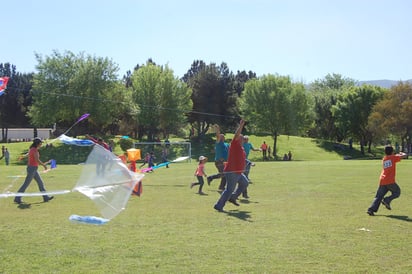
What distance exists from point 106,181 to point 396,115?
6109 centimetres

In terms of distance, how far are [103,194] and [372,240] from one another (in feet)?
16.7

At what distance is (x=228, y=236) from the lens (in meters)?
9.61

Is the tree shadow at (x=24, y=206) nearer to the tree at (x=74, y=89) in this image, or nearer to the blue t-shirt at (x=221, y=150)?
the blue t-shirt at (x=221, y=150)

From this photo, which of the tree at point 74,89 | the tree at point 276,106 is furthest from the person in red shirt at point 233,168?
the tree at point 276,106

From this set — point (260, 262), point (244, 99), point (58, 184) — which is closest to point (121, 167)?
point (260, 262)

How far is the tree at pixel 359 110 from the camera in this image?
246 ft

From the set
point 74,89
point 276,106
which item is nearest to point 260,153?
point 276,106

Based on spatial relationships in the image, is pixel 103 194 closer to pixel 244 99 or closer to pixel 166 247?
pixel 166 247

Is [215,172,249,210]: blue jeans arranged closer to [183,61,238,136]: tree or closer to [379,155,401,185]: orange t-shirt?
[379,155,401,185]: orange t-shirt

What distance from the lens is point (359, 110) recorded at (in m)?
75.4

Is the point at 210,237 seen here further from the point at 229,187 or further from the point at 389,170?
the point at 389,170

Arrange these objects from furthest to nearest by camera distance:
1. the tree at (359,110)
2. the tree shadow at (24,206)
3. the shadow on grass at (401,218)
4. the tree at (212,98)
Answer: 1. the tree at (359,110)
2. the tree at (212,98)
3. the tree shadow at (24,206)
4. the shadow on grass at (401,218)

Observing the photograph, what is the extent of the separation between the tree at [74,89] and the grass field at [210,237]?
4555 cm

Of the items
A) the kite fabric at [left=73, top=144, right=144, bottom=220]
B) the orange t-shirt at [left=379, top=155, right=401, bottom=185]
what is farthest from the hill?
the kite fabric at [left=73, top=144, right=144, bottom=220]
